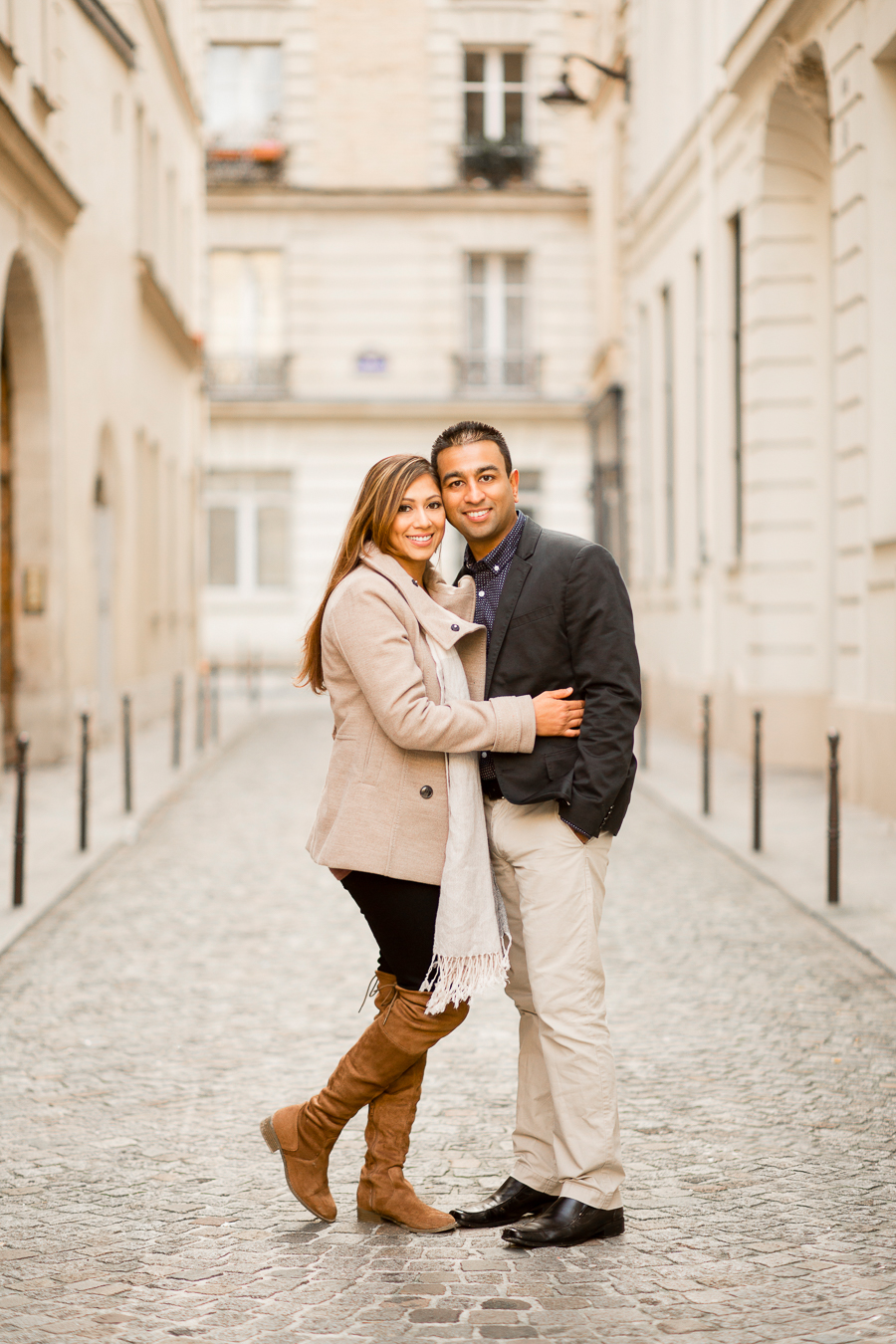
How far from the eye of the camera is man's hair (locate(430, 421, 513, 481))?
4023mm

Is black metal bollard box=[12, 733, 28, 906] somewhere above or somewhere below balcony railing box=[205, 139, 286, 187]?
below

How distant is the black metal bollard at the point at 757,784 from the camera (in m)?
9.88

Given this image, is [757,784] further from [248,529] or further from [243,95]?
[243,95]

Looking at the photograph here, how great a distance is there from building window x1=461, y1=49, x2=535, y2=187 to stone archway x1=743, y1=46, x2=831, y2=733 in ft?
62.4

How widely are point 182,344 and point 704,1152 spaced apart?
22.3 meters

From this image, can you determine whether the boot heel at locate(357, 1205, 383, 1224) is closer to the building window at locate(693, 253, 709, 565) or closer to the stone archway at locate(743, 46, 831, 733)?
the stone archway at locate(743, 46, 831, 733)

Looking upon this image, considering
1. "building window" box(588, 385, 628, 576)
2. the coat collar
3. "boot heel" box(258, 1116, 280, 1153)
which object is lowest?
"boot heel" box(258, 1116, 280, 1153)

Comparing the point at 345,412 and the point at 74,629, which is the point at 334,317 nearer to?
the point at 345,412

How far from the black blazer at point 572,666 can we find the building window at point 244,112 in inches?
1218

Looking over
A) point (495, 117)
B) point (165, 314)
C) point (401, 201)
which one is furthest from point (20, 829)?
point (495, 117)

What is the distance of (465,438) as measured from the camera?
13.2 ft

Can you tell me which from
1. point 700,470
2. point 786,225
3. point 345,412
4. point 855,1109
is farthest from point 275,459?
point 855,1109

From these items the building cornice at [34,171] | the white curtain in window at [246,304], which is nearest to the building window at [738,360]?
the building cornice at [34,171]

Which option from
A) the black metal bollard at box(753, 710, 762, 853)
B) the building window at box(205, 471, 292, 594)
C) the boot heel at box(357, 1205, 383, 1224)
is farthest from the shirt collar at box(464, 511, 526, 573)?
the building window at box(205, 471, 292, 594)
